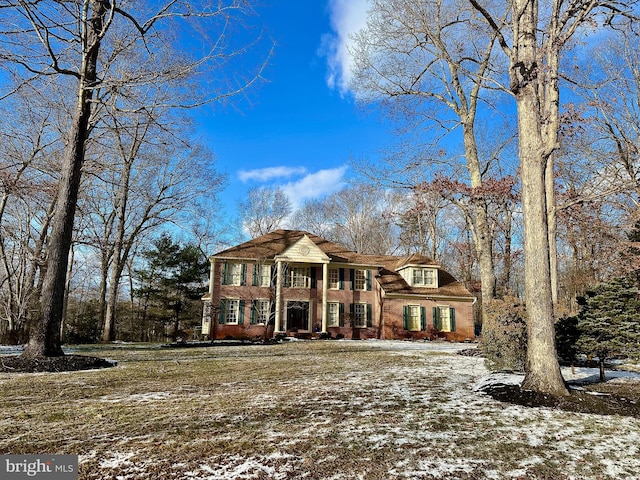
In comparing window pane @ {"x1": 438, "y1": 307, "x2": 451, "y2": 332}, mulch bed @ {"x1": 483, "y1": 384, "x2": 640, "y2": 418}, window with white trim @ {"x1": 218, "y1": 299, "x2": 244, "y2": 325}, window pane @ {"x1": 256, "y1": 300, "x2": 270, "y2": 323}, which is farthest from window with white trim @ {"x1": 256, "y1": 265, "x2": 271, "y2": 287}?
mulch bed @ {"x1": 483, "y1": 384, "x2": 640, "y2": 418}

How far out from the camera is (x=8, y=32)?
6.68m

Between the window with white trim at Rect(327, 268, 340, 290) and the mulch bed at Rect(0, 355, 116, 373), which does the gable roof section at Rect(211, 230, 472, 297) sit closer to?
the window with white trim at Rect(327, 268, 340, 290)

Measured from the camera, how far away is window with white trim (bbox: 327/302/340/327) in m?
22.3

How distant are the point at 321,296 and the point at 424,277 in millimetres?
6482

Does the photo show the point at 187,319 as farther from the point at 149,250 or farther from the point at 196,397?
the point at 196,397

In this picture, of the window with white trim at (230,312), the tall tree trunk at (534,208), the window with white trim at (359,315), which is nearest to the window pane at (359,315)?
the window with white trim at (359,315)

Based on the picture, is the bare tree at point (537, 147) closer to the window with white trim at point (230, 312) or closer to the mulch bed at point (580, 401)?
the mulch bed at point (580, 401)

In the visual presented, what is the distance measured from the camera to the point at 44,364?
24.7ft

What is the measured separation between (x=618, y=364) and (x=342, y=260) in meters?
15.0

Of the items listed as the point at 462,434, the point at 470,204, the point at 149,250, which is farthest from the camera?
the point at 149,250

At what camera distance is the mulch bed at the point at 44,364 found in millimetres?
7312

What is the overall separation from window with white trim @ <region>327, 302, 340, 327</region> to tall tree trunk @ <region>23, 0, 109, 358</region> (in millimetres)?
15222

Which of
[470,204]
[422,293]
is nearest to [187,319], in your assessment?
[422,293]

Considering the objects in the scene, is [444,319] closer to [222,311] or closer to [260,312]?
[260,312]
